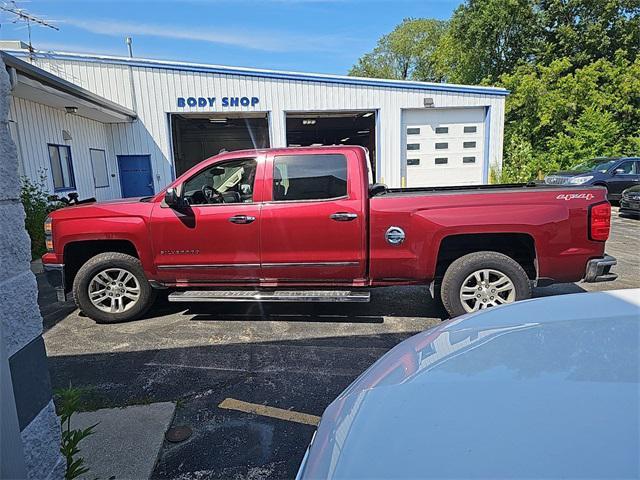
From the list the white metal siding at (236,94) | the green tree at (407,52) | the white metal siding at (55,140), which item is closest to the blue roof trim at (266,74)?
the white metal siding at (236,94)

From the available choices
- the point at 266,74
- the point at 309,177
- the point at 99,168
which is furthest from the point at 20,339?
the point at 266,74

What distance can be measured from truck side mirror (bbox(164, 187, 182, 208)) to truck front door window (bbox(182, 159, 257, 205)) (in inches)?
5.6

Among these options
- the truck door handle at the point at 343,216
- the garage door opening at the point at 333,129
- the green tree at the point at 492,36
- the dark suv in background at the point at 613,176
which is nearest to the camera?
the truck door handle at the point at 343,216

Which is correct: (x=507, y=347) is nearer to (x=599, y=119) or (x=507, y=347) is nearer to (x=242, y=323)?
(x=242, y=323)

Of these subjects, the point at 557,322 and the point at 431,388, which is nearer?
the point at 431,388

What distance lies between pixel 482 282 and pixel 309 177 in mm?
2205

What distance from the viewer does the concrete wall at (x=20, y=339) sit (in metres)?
1.60

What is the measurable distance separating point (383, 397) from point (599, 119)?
25.1 metres

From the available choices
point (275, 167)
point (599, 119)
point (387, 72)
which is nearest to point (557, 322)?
point (275, 167)

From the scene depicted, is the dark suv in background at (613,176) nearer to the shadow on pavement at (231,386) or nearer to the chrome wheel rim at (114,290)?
the shadow on pavement at (231,386)

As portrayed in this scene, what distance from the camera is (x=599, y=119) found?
70.1 feet

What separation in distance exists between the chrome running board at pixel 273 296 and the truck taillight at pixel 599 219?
2368 millimetres

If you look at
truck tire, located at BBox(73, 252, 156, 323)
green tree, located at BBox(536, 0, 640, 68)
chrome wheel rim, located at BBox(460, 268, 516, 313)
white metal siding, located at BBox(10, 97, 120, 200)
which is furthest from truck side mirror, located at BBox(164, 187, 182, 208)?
green tree, located at BBox(536, 0, 640, 68)

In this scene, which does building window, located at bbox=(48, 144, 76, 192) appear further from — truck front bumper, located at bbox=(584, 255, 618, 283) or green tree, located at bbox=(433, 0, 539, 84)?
green tree, located at bbox=(433, 0, 539, 84)
